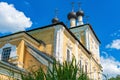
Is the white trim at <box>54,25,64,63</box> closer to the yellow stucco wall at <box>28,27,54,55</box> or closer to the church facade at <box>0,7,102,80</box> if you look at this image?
the church facade at <box>0,7,102,80</box>

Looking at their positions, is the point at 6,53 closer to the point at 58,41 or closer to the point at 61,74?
the point at 58,41

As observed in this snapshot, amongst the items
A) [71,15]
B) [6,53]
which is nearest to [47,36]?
[6,53]

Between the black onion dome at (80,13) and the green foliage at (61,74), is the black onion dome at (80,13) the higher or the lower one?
the higher one

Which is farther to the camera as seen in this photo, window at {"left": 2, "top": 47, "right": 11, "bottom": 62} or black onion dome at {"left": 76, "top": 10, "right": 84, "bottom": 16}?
black onion dome at {"left": 76, "top": 10, "right": 84, "bottom": 16}

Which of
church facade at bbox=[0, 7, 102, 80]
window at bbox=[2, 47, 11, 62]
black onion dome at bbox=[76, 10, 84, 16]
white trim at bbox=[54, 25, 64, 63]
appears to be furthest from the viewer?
black onion dome at bbox=[76, 10, 84, 16]

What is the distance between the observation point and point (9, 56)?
70.7 feet

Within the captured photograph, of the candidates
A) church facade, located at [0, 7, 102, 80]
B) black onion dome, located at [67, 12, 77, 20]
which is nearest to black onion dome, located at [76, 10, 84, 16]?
black onion dome, located at [67, 12, 77, 20]

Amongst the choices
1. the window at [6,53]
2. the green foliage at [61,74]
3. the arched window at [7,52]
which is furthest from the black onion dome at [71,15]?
the green foliage at [61,74]

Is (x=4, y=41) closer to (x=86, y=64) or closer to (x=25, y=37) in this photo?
(x=25, y=37)

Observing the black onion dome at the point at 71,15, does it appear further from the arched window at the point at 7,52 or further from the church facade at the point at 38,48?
the arched window at the point at 7,52

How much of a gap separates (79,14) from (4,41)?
65.5ft

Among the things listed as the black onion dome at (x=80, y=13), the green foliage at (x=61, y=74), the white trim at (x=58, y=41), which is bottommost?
the green foliage at (x=61, y=74)

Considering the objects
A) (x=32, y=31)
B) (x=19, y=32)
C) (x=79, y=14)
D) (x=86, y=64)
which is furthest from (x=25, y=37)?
(x=79, y=14)

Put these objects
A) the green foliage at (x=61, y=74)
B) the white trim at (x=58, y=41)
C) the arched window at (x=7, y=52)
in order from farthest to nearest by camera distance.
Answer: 1. the white trim at (x=58, y=41)
2. the arched window at (x=7, y=52)
3. the green foliage at (x=61, y=74)
